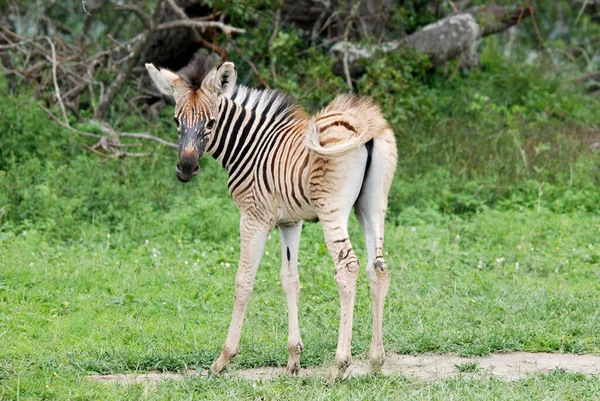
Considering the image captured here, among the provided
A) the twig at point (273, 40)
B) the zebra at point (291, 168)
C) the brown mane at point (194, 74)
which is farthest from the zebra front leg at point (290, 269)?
the twig at point (273, 40)

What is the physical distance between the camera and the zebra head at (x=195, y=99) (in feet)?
18.7

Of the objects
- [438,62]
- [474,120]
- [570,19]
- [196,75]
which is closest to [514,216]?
[474,120]

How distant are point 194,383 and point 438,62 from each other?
8573 mm

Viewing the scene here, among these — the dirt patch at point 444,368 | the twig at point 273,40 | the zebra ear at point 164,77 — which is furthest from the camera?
the twig at point 273,40

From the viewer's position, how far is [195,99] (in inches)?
230

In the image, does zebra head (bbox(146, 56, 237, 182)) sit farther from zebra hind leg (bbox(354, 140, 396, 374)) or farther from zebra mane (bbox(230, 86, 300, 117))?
zebra hind leg (bbox(354, 140, 396, 374))

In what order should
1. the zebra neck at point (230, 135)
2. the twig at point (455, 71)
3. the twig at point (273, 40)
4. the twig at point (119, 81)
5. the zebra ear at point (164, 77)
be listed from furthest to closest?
1. the twig at point (455, 71)
2. the twig at point (273, 40)
3. the twig at point (119, 81)
4. the zebra neck at point (230, 135)
5. the zebra ear at point (164, 77)

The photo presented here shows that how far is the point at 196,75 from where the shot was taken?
5.89 m

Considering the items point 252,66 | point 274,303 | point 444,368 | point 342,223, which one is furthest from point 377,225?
point 252,66

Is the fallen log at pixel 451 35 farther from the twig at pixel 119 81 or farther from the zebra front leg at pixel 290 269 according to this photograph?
the zebra front leg at pixel 290 269

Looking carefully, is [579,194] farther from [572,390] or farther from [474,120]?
[572,390]

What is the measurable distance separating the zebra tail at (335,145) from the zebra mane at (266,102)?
0.67 metres

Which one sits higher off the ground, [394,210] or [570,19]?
[570,19]

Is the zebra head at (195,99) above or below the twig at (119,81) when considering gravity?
below
